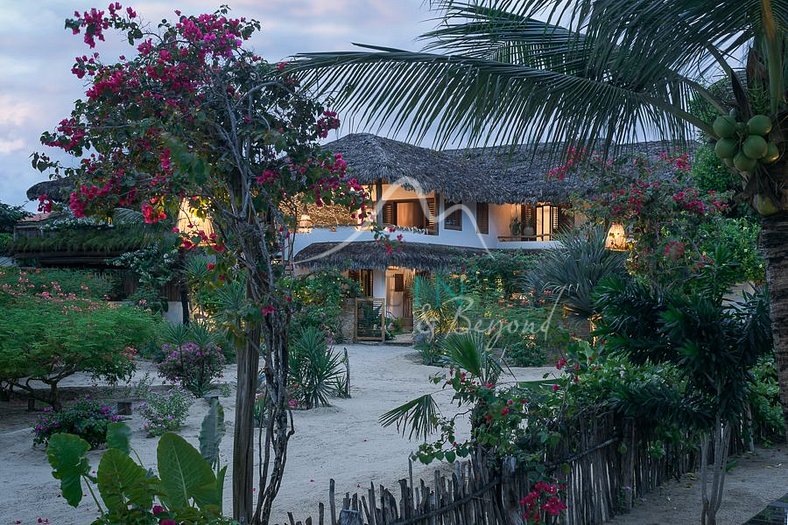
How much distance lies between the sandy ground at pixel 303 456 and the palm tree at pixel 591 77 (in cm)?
330

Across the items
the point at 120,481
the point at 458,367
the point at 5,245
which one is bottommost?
the point at 120,481

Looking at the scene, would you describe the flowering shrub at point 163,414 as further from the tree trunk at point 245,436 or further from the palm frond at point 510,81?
the palm frond at point 510,81

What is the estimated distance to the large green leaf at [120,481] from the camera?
3234 mm

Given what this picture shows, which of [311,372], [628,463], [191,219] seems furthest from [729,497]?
[311,372]

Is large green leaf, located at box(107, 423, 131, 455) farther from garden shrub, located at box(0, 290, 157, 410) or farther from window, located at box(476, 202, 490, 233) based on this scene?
window, located at box(476, 202, 490, 233)

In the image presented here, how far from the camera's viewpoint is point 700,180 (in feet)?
51.0

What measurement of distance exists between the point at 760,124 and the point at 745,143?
0.32 ft

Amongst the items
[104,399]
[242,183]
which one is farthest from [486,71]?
[104,399]

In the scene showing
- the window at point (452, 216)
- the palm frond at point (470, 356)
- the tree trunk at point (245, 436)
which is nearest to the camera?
the tree trunk at point (245, 436)

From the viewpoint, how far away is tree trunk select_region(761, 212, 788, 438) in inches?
147

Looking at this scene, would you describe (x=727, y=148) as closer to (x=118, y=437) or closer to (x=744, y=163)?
(x=744, y=163)

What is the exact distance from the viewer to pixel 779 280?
12.4 feet

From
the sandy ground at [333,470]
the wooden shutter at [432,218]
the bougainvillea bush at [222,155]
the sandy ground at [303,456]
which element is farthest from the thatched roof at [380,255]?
the bougainvillea bush at [222,155]

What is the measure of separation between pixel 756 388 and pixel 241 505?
205 inches
